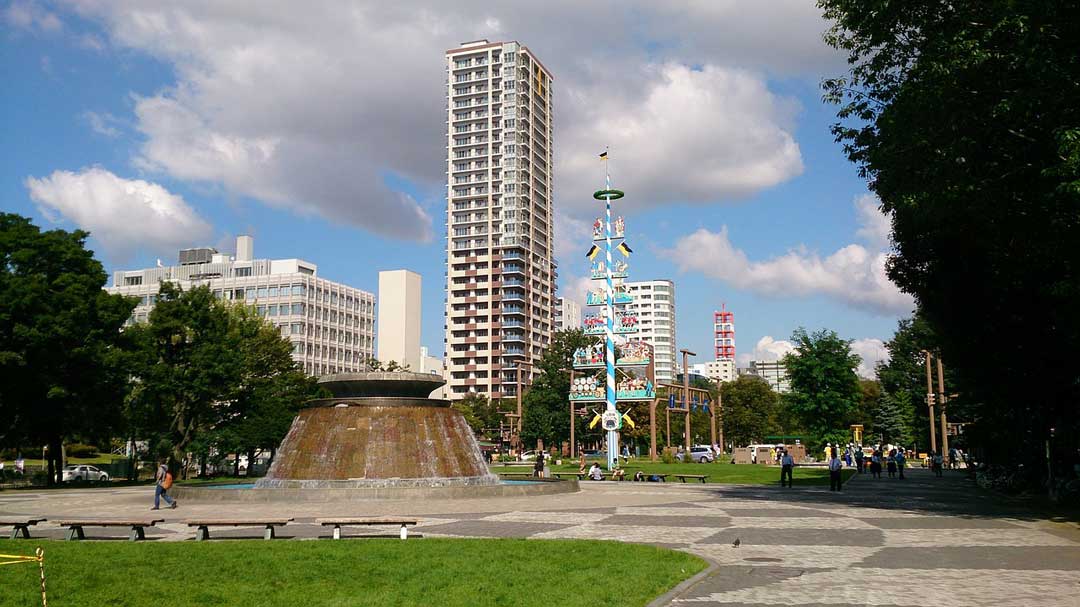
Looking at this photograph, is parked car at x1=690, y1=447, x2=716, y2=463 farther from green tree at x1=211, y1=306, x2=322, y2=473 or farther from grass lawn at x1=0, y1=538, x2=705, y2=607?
grass lawn at x1=0, y1=538, x2=705, y2=607

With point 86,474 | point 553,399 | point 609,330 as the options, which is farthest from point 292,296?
point 609,330

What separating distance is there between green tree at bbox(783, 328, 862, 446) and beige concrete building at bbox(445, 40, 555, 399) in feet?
272

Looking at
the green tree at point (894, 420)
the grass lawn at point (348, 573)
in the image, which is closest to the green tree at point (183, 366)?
the grass lawn at point (348, 573)

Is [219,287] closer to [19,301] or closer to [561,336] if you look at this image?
[561,336]

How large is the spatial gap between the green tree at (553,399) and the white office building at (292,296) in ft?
133

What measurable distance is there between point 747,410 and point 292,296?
6831cm

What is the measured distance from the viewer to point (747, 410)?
102m

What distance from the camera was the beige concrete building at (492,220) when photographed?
144 metres

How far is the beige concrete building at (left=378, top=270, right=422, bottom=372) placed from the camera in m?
145

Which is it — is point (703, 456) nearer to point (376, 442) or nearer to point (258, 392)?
point (258, 392)

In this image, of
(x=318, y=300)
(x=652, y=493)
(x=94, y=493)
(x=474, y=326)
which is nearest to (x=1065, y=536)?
(x=652, y=493)

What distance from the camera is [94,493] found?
37.1 m

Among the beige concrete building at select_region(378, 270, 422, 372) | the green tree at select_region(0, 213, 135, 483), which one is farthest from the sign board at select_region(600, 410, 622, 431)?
the beige concrete building at select_region(378, 270, 422, 372)

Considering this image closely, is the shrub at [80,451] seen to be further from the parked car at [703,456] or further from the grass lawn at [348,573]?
the grass lawn at [348,573]
